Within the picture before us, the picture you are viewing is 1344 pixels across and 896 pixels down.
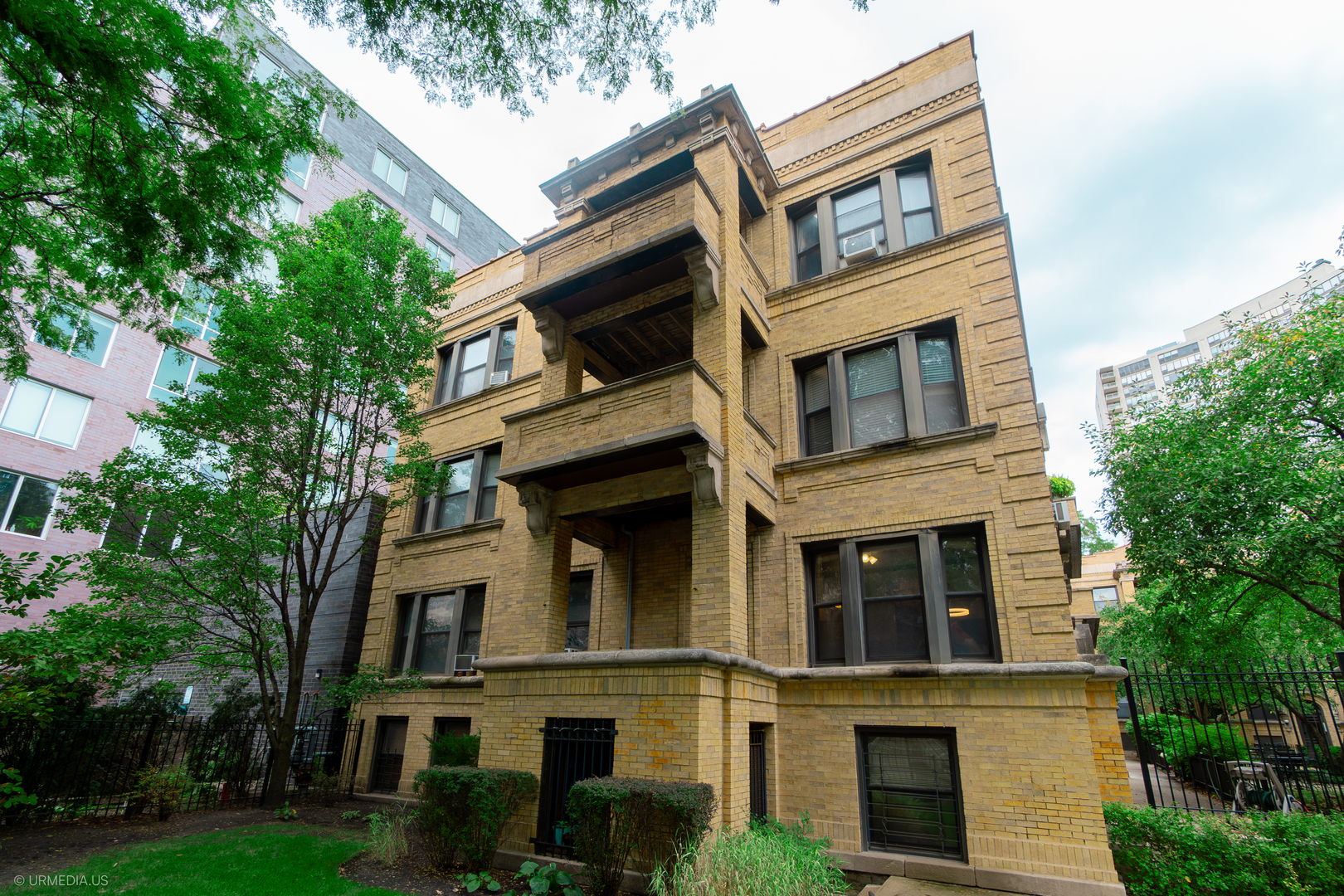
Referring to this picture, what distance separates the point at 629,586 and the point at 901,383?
623cm

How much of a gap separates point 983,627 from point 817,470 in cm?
353

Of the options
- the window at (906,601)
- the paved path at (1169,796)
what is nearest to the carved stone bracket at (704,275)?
the window at (906,601)

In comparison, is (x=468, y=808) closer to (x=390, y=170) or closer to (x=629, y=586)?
(x=629, y=586)

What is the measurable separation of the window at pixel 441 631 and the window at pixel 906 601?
7722 millimetres

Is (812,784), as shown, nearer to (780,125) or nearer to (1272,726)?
(780,125)

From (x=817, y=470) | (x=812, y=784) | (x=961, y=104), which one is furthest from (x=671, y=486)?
(x=961, y=104)

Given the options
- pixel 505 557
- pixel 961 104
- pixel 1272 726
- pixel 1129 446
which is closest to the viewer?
pixel 961 104

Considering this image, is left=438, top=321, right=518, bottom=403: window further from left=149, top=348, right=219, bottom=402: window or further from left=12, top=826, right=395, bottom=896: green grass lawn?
left=149, top=348, right=219, bottom=402: window

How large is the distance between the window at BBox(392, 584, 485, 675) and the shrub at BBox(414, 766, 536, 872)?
18.1 feet

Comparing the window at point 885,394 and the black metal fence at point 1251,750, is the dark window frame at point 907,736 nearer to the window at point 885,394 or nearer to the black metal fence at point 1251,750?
the black metal fence at point 1251,750

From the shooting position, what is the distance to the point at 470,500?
50.2 feet

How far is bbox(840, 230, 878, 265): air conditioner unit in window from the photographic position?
40.2ft

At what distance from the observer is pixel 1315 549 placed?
500 inches

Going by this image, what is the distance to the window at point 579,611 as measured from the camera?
1299cm
